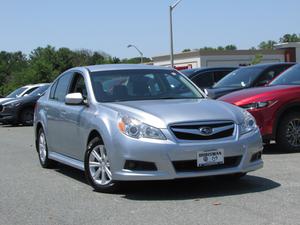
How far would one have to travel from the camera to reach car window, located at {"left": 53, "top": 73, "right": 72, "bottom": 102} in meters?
8.91

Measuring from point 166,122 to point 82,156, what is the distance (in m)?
Answer: 1.65

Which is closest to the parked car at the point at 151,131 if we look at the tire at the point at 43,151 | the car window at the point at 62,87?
the car window at the point at 62,87

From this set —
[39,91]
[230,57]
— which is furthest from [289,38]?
[39,91]

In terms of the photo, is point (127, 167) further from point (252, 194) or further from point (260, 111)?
point (260, 111)

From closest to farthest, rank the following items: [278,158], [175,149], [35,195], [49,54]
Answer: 1. [175,149]
2. [35,195]
3. [278,158]
4. [49,54]

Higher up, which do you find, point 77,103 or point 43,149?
point 77,103

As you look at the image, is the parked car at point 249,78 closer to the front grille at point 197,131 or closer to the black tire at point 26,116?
the front grille at point 197,131

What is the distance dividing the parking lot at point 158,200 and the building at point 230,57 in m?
60.8

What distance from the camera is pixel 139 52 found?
202 ft

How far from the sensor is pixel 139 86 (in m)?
7.88

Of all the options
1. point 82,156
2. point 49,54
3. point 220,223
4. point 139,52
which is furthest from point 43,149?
point 49,54

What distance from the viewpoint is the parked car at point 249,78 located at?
1302 cm

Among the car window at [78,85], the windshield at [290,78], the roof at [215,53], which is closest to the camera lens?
the car window at [78,85]

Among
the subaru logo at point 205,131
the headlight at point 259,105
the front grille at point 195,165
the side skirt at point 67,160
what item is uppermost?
Answer: the headlight at point 259,105
